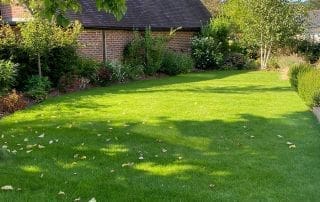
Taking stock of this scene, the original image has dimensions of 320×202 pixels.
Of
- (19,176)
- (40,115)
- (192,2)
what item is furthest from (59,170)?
(192,2)

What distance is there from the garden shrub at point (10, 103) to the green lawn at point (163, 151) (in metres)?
0.54

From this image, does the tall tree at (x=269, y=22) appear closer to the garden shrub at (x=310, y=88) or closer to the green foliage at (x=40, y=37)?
the garden shrub at (x=310, y=88)

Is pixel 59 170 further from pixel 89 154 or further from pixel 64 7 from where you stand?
pixel 64 7

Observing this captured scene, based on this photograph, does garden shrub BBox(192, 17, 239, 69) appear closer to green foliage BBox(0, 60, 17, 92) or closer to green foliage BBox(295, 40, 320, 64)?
green foliage BBox(295, 40, 320, 64)

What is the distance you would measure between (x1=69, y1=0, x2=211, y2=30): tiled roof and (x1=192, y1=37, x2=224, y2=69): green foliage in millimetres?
1216

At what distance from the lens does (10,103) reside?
1268 centimetres

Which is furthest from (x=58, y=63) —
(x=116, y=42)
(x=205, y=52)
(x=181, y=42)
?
(x=205, y=52)

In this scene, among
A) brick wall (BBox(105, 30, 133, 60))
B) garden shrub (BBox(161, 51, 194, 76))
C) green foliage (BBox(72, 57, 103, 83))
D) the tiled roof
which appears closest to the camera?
green foliage (BBox(72, 57, 103, 83))

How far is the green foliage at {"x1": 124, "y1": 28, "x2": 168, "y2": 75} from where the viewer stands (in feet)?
73.6

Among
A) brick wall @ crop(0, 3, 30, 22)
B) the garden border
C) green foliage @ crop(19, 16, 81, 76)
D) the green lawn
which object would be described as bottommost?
the garden border

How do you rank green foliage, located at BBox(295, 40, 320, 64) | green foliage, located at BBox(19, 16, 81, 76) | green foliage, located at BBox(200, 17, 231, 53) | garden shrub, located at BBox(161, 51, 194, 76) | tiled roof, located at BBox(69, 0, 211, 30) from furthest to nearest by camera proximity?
green foliage, located at BBox(295, 40, 320, 64), green foliage, located at BBox(200, 17, 231, 53), garden shrub, located at BBox(161, 51, 194, 76), tiled roof, located at BBox(69, 0, 211, 30), green foliage, located at BBox(19, 16, 81, 76)

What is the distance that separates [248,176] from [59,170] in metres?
2.61

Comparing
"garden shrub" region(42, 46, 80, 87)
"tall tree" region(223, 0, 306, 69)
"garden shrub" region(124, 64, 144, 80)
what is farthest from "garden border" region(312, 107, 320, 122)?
"tall tree" region(223, 0, 306, 69)

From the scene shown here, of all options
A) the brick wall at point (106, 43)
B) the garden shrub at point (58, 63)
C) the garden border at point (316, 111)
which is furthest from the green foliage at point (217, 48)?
the garden border at point (316, 111)
